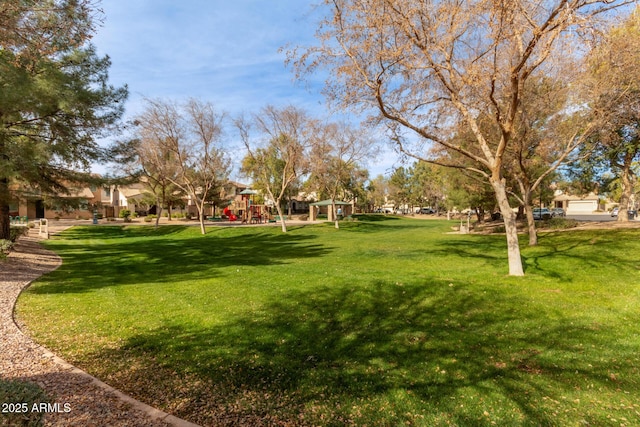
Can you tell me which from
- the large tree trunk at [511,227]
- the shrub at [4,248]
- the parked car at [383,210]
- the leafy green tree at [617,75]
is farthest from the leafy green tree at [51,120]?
the parked car at [383,210]

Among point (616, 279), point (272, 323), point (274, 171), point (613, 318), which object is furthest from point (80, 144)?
point (274, 171)

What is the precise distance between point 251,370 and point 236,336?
3.91ft

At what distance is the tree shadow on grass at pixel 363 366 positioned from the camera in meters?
3.26

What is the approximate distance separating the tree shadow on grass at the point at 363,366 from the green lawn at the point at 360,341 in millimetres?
22

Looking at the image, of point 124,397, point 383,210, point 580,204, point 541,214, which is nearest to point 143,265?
point 124,397

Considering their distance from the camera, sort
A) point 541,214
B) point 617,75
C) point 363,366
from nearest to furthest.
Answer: point 363,366
point 617,75
point 541,214

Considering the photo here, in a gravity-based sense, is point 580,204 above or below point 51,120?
below

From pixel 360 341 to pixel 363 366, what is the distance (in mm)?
827

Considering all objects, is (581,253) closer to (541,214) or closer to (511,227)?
(511,227)

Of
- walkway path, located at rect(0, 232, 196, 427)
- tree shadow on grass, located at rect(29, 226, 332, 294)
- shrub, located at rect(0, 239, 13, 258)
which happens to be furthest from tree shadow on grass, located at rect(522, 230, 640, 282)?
shrub, located at rect(0, 239, 13, 258)

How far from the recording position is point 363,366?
418cm

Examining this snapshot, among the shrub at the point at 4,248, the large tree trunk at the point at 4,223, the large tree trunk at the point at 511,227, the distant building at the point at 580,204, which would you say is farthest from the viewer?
the distant building at the point at 580,204

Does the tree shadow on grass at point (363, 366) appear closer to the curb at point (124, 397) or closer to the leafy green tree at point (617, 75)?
the curb at point (124, 397)

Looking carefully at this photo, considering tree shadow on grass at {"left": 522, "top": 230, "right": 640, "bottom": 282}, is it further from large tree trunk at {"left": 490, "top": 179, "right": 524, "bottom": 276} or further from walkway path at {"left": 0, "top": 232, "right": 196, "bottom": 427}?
walkway path at {"left": 0, "top": 232, "right": 196, "bottom": 427}
